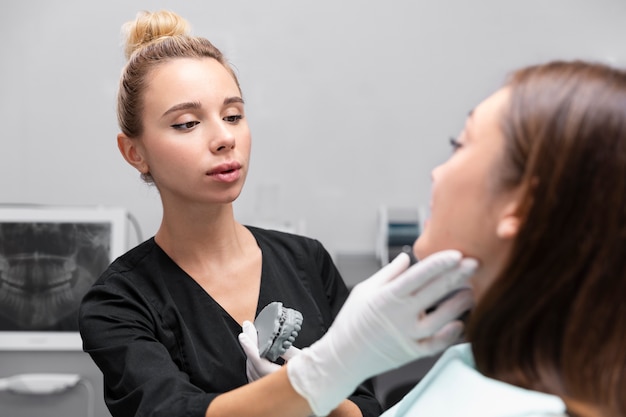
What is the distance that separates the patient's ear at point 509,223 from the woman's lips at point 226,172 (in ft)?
1.84

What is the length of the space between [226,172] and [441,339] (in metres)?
0.53

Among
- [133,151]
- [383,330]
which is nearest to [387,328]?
[383,330]

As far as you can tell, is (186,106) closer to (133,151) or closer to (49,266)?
(133,151)

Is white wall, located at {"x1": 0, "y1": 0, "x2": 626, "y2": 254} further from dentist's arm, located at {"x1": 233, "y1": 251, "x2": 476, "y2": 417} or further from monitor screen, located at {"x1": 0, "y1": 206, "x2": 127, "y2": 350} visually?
dentist's arm, located at {"x1": 233, "y1": 251, "x2": 476, "y2": 417}

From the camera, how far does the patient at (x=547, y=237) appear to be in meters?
0.89

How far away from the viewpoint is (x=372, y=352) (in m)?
1.04

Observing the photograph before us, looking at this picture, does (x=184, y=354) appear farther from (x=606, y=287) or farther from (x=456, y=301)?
(x=606, y=287)

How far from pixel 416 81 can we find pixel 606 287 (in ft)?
7.22

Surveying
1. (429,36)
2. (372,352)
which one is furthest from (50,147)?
(372,352)

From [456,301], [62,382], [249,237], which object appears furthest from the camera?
[62,382]

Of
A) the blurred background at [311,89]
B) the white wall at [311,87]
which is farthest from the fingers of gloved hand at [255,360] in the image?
the white wall at [311,87]

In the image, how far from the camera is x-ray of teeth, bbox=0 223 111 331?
8.64ft

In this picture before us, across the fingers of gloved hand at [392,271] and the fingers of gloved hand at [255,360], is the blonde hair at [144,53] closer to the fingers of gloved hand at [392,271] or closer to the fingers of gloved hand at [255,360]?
the fingers of gloved hand at [255,360]

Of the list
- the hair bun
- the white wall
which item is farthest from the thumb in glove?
the white wall
